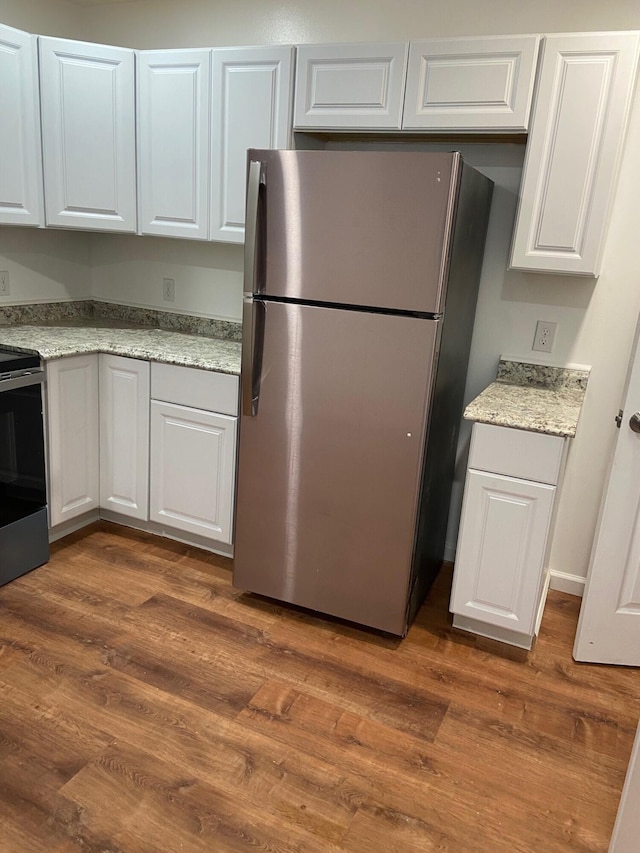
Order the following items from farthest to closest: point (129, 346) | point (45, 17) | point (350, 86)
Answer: point (45, 17)
point (129, 346)
point (350, 86)

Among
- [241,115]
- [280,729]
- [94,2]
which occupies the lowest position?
[280,729]

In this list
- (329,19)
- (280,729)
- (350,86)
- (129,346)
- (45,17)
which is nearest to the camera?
(280,729)

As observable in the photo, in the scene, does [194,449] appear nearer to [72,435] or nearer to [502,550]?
[72,435]

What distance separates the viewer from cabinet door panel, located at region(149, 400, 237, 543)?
8.97 feet

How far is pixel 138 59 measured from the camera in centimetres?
277

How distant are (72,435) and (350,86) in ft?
6.00

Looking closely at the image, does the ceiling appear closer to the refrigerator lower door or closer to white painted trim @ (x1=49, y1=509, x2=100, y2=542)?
the refrigerator lower door

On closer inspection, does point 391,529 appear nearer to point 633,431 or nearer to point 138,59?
point 633,431

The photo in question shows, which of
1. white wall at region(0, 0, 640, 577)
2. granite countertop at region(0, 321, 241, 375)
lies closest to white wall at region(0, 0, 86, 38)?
white wall at region(0, 0, 640, 577)

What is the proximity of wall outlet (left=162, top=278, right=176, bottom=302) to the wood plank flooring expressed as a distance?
1.46 metres

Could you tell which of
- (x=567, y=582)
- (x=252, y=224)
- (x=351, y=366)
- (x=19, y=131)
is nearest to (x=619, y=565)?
(x=567, y=582)

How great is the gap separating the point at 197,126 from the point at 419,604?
2.19 m

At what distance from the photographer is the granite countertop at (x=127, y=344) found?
8.81ft

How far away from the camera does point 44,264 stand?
3326mm
